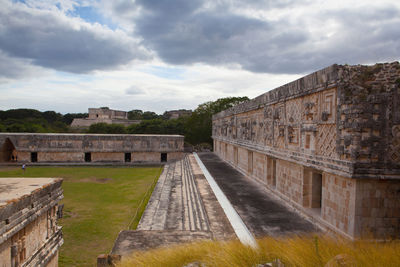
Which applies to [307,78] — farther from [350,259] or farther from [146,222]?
[146,222]

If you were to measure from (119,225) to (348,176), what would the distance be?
6.64m

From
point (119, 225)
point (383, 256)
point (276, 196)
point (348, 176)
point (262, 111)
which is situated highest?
point (262, 111)

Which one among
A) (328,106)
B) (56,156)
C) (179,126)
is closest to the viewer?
(328,106)

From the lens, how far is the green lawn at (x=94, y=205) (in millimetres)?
7199

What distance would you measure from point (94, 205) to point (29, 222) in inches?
270

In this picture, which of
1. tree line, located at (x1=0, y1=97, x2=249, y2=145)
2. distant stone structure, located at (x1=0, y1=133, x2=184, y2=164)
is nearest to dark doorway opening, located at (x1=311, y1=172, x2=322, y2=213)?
distant stone structure, located at (x1=0, y1=133, x2=184, y2=164)

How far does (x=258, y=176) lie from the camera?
36.3ft

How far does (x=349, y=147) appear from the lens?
5090 mm

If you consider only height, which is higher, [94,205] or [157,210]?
[157,210]

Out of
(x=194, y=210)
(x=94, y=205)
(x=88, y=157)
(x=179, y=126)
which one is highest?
(x=179, y=126)

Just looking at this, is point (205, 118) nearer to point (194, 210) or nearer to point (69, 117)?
point (194, 210)

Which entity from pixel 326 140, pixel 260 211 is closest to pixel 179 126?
pixel 260 211

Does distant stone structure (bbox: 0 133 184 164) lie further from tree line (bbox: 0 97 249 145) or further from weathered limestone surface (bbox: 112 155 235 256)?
weathered limestone surface (bbox: 112 155 235 256)

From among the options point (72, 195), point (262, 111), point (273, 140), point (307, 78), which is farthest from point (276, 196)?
point (72, 195)
